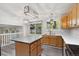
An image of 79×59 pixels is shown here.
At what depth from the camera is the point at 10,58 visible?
156 cm

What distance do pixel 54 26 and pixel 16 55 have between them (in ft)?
2.35

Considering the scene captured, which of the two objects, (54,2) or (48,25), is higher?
(54,2)

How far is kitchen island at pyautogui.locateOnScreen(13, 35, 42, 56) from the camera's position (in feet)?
4.79

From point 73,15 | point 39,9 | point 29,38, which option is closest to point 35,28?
point 29,38

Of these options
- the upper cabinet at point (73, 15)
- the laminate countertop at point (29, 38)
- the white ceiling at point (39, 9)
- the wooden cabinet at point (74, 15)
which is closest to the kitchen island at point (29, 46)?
the laminate countertop at point (29, 38)

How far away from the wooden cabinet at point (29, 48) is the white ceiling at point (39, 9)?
0.41 m

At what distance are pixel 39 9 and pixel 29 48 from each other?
59cm

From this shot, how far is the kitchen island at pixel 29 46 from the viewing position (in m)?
1.46

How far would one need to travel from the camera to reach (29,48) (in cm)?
149

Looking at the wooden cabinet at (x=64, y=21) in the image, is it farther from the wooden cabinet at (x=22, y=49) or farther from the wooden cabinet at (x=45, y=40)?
the wooden cabinet at (x=22, y=49)

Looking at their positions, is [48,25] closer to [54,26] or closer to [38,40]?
[54,26]

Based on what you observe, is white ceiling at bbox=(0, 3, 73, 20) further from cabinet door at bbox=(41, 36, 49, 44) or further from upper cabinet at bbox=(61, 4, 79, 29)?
cabinet door at bbox=(41, 36, 49, 44)

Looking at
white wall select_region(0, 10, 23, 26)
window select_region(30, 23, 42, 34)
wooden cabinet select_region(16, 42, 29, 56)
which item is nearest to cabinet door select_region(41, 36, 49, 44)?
window select_region(30, 23, 42, 34)

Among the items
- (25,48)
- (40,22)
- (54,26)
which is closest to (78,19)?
(54,26)
